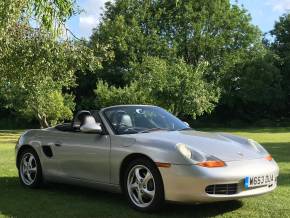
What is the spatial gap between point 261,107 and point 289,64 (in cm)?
582

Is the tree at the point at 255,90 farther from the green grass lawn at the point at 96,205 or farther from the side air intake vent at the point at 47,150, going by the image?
the side air intake vent at the point at 47,150

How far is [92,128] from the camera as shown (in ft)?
26.0

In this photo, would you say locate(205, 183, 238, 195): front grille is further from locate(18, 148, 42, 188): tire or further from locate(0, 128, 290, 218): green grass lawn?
locate(18, 148, 42, 188): tire

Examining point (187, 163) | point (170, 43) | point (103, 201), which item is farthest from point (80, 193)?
point (170, 43)

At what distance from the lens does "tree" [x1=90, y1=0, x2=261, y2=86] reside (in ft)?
189

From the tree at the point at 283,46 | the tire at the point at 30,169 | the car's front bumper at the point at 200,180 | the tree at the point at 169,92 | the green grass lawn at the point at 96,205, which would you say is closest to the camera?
the car's front bumper at the point at 200,180

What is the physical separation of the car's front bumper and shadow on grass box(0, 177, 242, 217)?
381mm

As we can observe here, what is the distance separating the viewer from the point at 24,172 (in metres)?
9.23

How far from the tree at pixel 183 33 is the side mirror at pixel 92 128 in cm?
4944

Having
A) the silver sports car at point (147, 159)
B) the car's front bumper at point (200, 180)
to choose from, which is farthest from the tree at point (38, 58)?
the car's front bumper at point (200, 180)

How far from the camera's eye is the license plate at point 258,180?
6.71 m

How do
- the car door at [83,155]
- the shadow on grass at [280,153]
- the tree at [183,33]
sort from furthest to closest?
the tree at [183,33] < the shadow on grass at [280,153] < the car door at [83,155]

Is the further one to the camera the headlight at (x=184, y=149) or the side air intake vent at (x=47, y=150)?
the side air intake vent at (x=47, y=150)

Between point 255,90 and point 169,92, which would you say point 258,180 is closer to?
point 169,92
